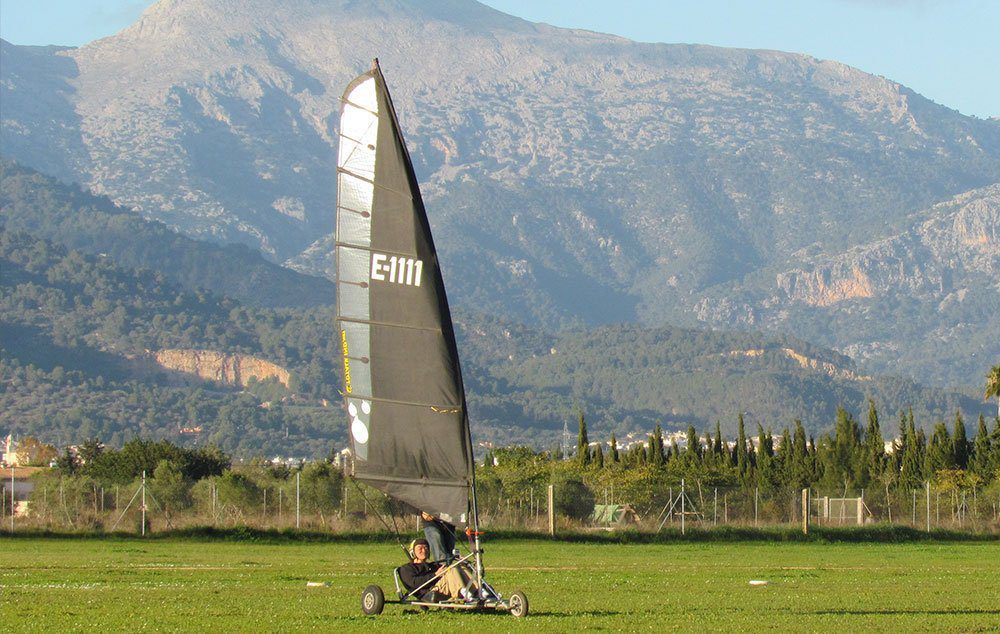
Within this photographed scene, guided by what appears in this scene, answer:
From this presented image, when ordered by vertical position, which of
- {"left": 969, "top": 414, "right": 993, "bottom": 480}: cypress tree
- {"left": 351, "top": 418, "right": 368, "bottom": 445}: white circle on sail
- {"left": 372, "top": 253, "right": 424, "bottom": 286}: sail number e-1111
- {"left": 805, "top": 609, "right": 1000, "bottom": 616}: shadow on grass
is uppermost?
{"left": 372, "top": 253, "right": 424, "bottom": 286}: sail number e-1111

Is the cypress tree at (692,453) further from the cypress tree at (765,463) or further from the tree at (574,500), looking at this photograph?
the tree at (574,500)

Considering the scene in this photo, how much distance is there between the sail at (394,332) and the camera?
21.5m

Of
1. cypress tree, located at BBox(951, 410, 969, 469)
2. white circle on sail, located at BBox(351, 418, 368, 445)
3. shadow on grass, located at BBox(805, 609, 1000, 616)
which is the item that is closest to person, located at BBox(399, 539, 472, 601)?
white circle on sail, located at BBox(351, 418, 368, 445)

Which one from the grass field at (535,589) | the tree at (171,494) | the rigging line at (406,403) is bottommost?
the grass field at (535,589)

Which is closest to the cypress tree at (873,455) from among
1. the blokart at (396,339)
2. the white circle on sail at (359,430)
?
the blokart at (396,339)

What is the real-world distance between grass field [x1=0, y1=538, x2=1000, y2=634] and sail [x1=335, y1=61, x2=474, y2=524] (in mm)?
1637

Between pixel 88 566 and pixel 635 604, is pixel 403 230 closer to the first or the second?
pixel 635 604

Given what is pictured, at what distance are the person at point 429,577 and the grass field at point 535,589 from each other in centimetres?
30

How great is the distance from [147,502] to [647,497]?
1636 cm

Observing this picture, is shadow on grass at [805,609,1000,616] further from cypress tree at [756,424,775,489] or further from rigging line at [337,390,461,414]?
cypress tree at [756,424,775,489]

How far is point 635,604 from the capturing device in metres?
24.6

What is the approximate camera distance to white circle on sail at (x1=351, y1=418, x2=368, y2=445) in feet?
70.7

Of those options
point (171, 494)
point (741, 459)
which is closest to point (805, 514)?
point (171, 494)

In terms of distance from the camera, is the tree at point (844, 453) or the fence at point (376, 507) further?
the tree at point (844, 453)
